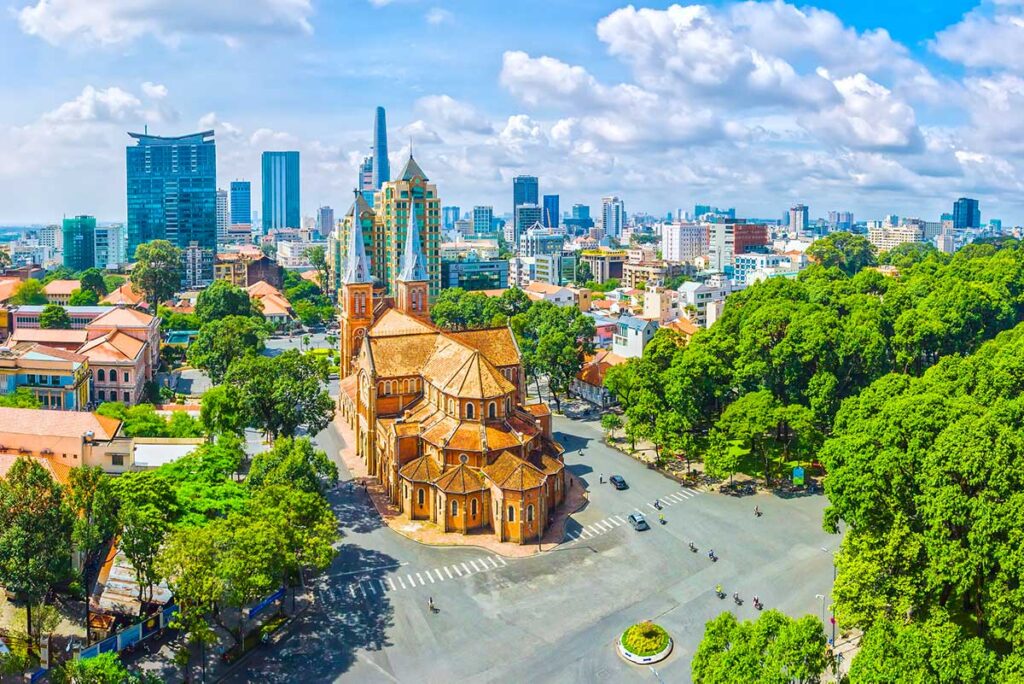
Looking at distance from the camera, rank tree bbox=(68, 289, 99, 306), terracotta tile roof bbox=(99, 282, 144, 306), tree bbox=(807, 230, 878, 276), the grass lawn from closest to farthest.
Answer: the grass lawn
tree bbox=(68, 289, 99, 306)
terracotta tile roof bbox=(99, 282, 144, 306)
tree bbox=(807, 230, 878, 276)

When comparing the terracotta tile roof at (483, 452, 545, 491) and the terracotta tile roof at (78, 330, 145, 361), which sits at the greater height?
the terracotta tile roof at (78, 330, 145, 361)

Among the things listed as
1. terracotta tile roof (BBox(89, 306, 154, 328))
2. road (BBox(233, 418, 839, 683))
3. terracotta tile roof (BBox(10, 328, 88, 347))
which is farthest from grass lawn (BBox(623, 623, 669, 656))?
terracotta tile roof (BBox(89, 306, 154, 328))

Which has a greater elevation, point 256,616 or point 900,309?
point 900,309

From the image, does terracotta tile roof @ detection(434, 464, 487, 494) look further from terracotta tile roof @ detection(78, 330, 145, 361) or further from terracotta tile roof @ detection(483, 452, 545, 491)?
terracotta tile roof @ detection(78, 330, 145, 361)

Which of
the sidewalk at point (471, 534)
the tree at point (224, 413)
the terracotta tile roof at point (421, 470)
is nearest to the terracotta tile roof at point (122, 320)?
the tree at point (224, 413)

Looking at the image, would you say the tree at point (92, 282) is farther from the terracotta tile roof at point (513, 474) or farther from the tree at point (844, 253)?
the tree at point (844, 253)

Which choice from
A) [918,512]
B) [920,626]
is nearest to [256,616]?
[920,626]

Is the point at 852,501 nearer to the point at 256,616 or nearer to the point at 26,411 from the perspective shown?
the point at 256,616
